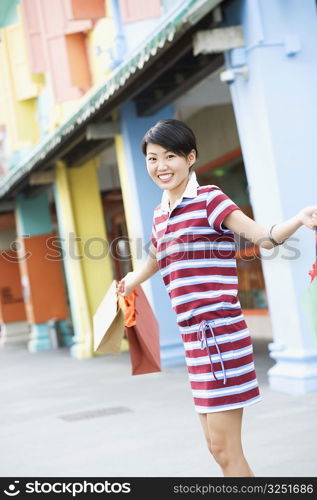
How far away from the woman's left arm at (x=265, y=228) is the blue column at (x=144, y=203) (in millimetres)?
8044

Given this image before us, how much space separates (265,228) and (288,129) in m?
4.77

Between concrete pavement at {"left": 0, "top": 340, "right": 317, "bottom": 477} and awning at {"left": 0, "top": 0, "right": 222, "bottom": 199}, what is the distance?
3.29 m

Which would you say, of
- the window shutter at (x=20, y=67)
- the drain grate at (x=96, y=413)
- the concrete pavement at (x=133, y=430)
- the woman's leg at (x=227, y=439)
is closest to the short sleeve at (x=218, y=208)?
the woman's leg at (x=227, y=439)

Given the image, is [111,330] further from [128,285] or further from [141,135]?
[141,135]

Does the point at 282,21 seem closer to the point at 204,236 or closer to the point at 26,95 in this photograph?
the point at 204,236

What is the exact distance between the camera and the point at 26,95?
18047mm

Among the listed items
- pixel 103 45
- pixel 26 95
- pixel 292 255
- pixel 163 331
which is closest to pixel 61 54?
pixel 103 45

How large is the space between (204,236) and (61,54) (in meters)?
11.3

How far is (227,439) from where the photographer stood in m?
3.48

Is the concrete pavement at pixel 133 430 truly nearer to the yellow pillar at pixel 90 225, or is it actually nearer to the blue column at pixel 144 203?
the blue column at pixel 144 203

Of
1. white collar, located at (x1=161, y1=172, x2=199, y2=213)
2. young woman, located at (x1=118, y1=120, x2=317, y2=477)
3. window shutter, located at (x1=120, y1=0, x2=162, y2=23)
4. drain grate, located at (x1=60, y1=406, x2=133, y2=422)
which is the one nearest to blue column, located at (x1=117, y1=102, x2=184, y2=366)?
window shutter, located at (x1=120, y1=0, x2=162, y2=23)

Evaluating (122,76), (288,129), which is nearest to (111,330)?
(288,129)

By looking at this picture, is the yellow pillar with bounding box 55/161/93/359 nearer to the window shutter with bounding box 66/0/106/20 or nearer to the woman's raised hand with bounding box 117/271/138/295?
the window shutter with bounding box 66/0/106/20

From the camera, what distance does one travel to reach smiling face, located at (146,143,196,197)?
144 inches
